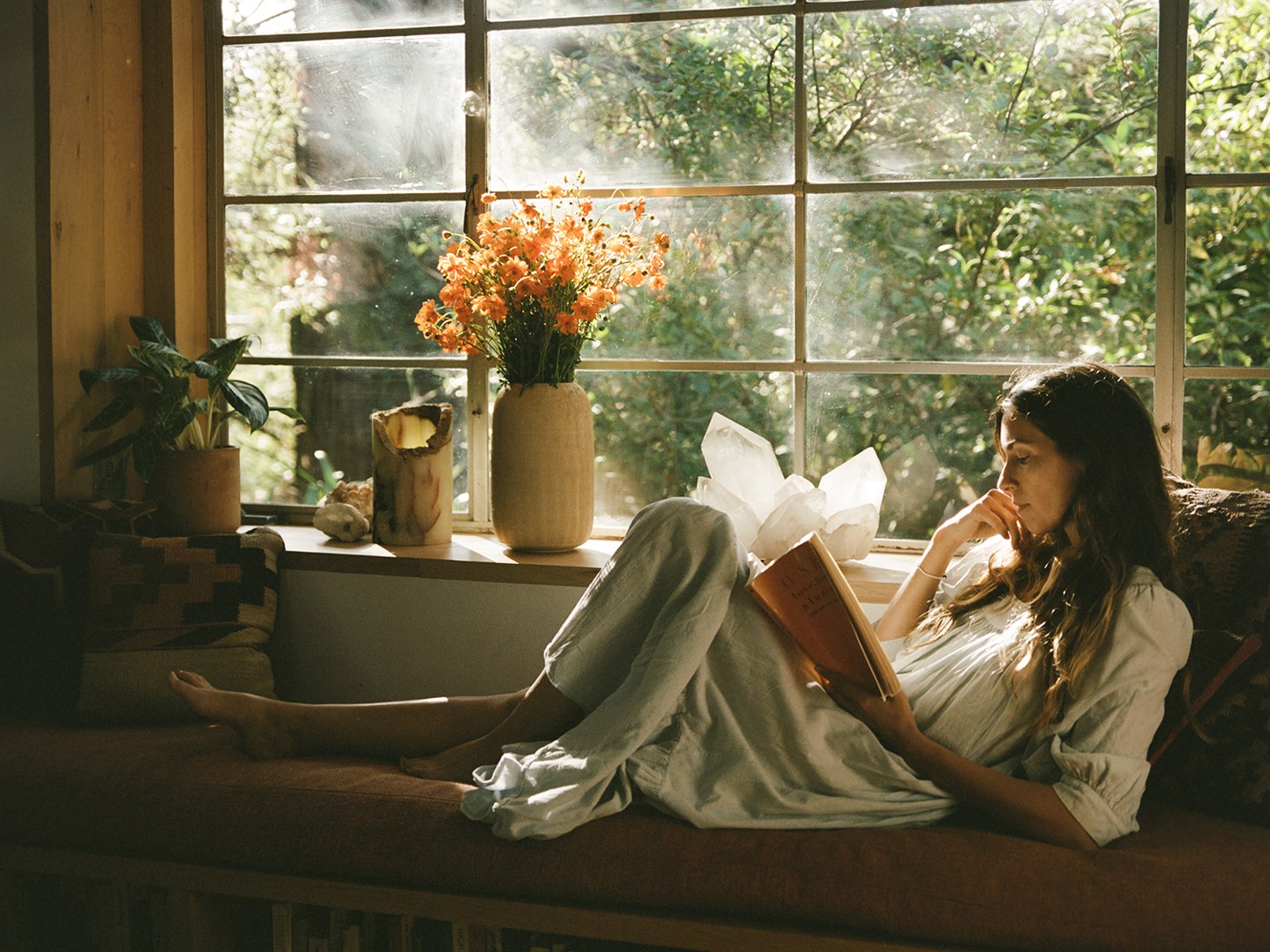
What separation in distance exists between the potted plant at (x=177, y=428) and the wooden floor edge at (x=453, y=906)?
835 mm

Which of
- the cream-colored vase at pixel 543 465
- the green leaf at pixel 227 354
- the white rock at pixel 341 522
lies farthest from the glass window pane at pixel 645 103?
the white rock at pixel 341 522

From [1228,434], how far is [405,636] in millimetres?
1734

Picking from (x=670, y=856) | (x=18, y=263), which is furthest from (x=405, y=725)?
(x=18, y=263)

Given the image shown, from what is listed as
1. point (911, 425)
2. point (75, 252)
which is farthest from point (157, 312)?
point (911, 425)

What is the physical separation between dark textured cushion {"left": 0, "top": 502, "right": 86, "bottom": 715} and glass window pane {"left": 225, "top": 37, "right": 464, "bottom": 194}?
101 centimetres

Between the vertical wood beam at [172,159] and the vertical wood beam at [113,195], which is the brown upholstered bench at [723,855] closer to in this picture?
the vertical wood beam at [113,195]

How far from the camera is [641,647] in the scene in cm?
162

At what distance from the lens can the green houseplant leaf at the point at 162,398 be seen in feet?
7.14

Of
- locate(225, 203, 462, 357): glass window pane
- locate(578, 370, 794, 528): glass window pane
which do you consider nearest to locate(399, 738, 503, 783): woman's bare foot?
locate(578, 370, 794, 528): glass window pane

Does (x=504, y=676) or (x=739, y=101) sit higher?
(x=739, y=101)

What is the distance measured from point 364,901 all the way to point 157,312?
5.35 ft

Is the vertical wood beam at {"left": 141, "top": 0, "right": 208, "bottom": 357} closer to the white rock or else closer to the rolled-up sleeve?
the white rock

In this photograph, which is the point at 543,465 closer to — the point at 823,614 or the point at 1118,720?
the point at 823,614

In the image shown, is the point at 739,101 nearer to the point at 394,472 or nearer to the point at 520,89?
the point at 520,89
